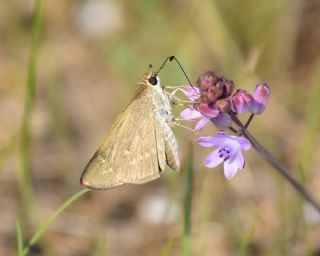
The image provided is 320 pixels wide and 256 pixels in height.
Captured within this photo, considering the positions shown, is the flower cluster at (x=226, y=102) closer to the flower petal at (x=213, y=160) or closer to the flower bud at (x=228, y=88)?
the flower bud at (x=228, y=88)

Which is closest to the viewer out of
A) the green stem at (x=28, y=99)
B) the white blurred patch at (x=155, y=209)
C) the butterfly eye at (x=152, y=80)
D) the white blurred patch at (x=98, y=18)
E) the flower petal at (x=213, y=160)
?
the flower petal at (x=213, y=160)

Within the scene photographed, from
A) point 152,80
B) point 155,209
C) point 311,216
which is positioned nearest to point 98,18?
point 155,209

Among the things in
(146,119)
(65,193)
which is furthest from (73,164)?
(146,119)

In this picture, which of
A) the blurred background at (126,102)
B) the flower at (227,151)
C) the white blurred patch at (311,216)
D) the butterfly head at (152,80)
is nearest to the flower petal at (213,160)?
the flower at (227,151)

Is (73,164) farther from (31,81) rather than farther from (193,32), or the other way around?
(31,81)

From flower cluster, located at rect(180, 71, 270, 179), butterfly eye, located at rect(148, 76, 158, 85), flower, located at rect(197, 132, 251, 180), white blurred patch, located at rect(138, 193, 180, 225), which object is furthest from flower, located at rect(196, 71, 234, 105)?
white blurred patch, located at rect(138, 193, 180, 225)

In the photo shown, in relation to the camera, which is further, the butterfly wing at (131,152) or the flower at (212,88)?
the butterfly wing at (131,152)
